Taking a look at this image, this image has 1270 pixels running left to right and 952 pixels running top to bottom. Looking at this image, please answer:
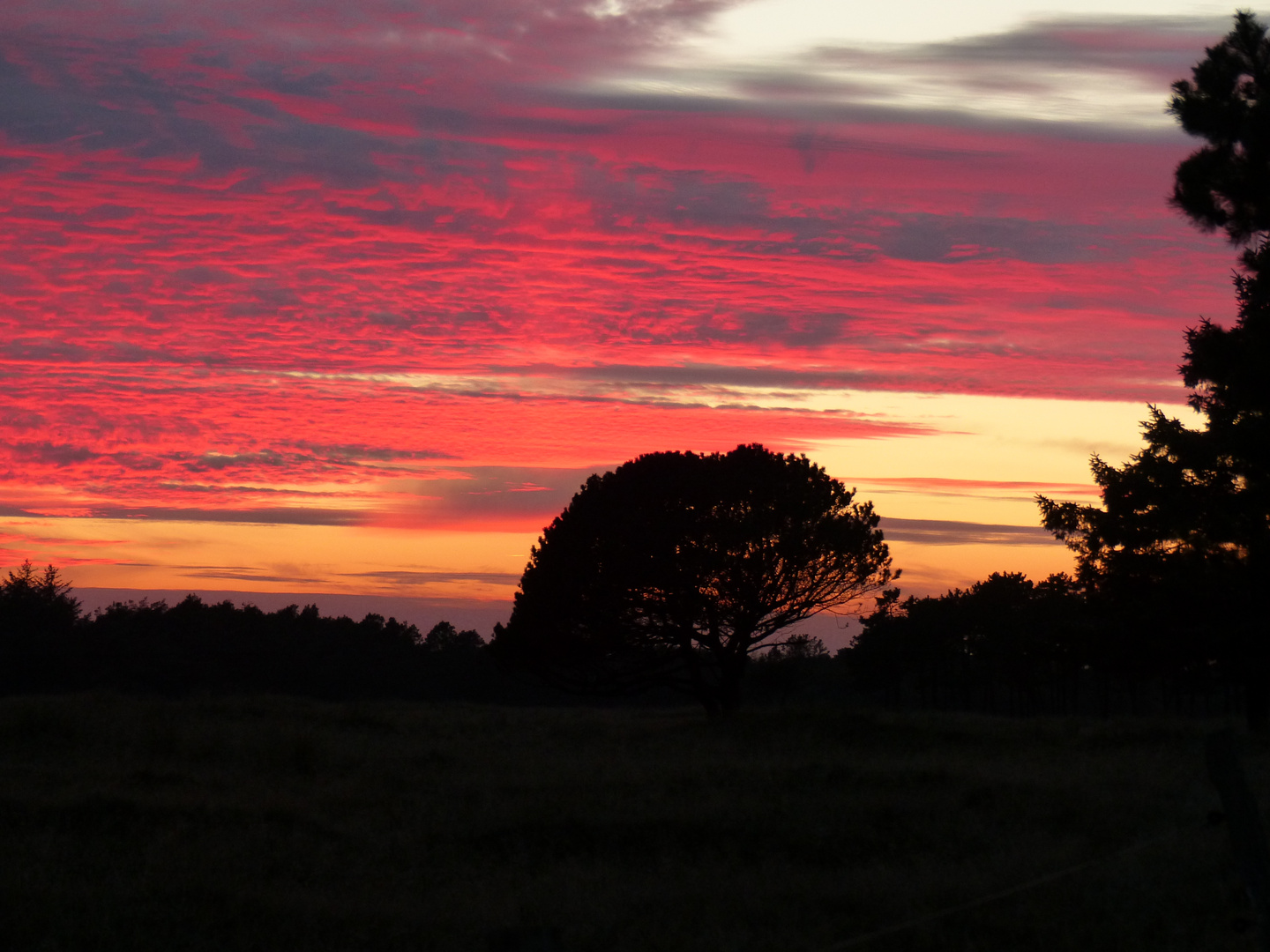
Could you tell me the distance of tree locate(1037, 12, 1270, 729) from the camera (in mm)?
18250

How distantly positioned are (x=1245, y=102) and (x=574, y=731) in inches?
786

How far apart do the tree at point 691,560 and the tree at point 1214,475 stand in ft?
22.8

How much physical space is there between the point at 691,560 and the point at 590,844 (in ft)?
70.7

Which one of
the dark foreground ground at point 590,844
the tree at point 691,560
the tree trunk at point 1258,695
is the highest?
the tree at point 691,560

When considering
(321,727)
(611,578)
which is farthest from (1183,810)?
(611,578)

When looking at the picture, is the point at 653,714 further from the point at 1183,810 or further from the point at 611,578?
the point at 1183,810

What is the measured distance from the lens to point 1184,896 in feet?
29.8

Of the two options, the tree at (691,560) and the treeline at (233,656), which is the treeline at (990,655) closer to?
the treeline at (233,656)

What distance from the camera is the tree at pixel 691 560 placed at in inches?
1348

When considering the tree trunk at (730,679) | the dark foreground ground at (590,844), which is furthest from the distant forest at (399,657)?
the dark foreground ground at (590,844)

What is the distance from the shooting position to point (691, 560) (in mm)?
34188

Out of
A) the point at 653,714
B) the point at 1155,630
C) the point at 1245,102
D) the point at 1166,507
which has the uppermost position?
the point at 1245,102

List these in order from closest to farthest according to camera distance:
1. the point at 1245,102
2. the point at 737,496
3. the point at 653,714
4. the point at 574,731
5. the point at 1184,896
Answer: the point at 1184,896, the point at 1245,102, the point at 574,731, the point at 737,496, the point at 653,714

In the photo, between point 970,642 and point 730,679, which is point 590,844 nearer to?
point 730,679
